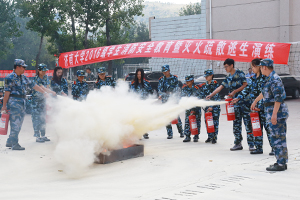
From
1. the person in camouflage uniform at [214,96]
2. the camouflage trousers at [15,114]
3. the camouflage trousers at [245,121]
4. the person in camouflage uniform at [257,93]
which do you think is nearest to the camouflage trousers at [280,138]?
the person in camouflage uniform at [257,93]

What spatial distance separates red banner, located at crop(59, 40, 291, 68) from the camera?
38.9ft

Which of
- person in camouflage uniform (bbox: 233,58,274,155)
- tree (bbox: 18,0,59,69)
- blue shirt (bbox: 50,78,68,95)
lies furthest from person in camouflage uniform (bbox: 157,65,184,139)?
tree (bbox: 18,0,59,69)

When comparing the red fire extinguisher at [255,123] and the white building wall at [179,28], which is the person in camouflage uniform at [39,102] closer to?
the red fire extinguisher at [255,123]

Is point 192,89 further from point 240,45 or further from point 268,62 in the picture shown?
point 240,45

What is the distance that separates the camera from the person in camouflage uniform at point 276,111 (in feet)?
18.4

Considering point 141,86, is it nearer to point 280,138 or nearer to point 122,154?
point 122,154

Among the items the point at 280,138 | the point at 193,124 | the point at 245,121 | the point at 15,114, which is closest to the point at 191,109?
the point at 193,124

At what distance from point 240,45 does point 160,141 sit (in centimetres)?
543

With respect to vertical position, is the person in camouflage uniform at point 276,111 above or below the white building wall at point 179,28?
below

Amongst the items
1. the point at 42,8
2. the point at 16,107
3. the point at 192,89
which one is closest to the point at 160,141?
the point at 192,89

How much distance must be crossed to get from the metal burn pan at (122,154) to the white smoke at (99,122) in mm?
129

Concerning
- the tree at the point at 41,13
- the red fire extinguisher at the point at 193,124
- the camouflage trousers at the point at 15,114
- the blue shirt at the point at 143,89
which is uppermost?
the tree at the point at 41,13

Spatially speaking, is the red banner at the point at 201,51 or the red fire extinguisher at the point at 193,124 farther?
the red banner at the point at 201,51

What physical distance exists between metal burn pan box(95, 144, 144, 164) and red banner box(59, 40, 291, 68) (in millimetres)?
6647
